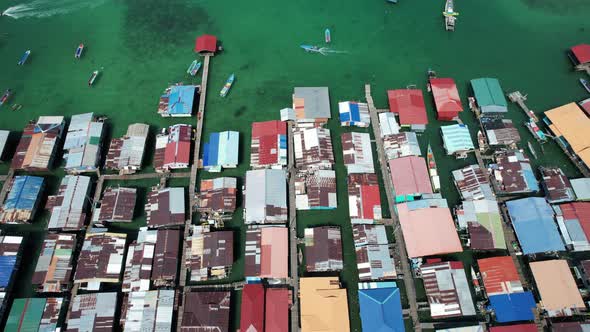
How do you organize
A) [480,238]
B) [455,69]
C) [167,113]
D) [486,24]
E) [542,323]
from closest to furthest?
[542,323], [480,238], [167,113], [455,69], [486,24]

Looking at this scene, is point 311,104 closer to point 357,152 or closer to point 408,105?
point 357,152

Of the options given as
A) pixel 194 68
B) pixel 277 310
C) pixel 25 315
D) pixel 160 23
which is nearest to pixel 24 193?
pixel 25 315

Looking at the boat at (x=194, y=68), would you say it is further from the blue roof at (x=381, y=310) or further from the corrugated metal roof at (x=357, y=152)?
the blue roof at (x=381, y=310)

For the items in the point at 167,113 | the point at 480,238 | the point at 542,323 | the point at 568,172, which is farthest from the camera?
the point at 167,113

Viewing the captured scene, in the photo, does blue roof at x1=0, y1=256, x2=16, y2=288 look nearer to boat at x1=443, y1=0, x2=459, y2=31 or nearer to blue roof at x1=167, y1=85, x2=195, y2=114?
blue roof at x1=167, y1=85, x2=195, y2=114

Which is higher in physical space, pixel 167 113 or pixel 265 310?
pixel 167 113

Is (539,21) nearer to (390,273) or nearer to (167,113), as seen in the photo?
(390,273)

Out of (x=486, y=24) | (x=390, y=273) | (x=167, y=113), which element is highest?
(x=486, y=24)

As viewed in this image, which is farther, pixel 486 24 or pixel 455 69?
pixel 486 24

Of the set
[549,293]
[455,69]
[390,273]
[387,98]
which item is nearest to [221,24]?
[387,98]
